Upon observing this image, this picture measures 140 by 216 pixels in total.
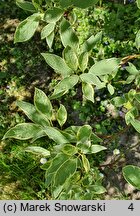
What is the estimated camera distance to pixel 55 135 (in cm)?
160

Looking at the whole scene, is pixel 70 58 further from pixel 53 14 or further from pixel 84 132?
pixel 84 132

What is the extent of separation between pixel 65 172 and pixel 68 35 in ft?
1.99

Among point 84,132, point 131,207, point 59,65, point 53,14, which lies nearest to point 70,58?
point 59,65

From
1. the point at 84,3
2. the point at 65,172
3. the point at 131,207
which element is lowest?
the point at 131,207

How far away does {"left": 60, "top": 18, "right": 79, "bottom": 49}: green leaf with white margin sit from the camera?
5.76ft

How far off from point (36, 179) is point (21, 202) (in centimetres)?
131

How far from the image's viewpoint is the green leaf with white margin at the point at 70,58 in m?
1.71

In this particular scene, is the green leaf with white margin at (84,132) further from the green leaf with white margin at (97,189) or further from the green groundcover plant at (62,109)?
the green leaf with white margin at (97,189)

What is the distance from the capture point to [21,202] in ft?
6.76

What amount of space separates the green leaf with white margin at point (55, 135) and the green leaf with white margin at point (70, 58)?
30 cm

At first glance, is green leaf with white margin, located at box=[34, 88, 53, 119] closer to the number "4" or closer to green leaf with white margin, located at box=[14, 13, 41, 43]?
green leaf with white margin, located at box=[14, 13, 41, 43]

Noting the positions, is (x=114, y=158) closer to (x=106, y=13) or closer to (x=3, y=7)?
(x=106, y=13)

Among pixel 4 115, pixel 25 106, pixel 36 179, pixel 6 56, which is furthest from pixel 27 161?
pixel 25 106

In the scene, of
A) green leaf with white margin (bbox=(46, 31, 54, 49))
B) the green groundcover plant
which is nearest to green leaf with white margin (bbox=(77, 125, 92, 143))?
the green groundcover plant
